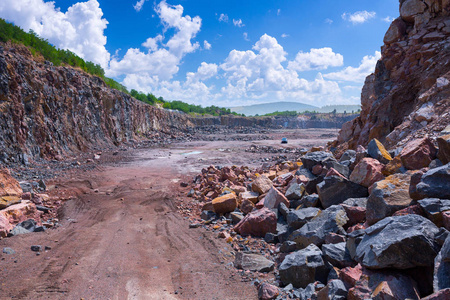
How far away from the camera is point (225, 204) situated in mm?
7211

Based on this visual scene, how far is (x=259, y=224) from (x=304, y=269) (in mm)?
2060

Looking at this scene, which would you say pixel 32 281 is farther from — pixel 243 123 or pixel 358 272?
pixel 243 123

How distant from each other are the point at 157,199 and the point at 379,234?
739 cm

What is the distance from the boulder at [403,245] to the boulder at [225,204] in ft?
14.2

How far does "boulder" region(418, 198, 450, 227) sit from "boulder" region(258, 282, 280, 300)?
7.29 feet

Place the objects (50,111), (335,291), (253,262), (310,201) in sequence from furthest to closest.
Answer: (50,111) < (310,201) < (253,262) < (335,291)

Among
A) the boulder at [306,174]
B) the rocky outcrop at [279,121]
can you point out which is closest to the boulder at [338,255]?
the boulder at [306,174]

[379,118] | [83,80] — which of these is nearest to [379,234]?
[379,118]

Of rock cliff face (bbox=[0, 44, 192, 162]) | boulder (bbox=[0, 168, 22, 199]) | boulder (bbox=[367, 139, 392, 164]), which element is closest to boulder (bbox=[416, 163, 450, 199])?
boulder (bbox=[367, 139, 392, 164])

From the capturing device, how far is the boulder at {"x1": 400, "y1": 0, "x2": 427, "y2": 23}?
27.0 ft

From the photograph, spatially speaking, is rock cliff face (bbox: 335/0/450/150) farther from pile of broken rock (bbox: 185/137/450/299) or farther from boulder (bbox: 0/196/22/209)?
boulder (bbox: 0/196/22/209)

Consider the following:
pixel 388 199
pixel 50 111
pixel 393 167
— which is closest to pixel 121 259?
pixel 388 199

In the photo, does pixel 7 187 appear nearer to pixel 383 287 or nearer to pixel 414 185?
pixel 383 287

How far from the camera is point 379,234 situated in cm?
312
